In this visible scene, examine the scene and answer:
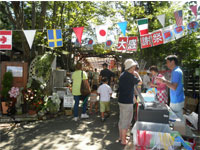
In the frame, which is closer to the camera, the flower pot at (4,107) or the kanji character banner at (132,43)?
the flower pot at (4,107)

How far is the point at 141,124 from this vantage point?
298cm

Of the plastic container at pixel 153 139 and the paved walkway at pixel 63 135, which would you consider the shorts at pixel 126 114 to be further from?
the plastic container at pixel 153 139

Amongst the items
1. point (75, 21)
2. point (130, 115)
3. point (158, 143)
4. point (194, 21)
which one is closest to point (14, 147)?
point (130, 115)

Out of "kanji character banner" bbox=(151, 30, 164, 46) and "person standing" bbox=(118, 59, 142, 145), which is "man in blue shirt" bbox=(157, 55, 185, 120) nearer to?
"person standing" bbox=(118, 59, 142, 145)

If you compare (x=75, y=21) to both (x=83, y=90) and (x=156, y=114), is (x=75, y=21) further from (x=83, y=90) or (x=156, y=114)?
(x=156, y=114)

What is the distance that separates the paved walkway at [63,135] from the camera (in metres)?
4.01

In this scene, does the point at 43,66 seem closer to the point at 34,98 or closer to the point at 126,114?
the point at 34,98

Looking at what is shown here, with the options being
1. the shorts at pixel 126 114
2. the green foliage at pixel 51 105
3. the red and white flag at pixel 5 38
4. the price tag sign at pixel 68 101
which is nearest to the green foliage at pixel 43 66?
the green foliage at pixel 51 105

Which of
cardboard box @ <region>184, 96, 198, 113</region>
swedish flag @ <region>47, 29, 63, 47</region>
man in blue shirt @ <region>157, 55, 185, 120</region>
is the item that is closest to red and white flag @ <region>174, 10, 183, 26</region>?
man in blue shirt @ <region>157, 55, 185, 120</region>

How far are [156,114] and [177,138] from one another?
510 mm

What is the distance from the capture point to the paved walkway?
4.01m

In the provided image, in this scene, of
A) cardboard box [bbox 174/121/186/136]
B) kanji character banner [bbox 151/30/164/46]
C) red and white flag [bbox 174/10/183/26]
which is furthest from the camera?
kanji character banner [bbox 151/30/164/46]

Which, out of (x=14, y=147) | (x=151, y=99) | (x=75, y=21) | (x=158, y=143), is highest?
(x=75, y=21)

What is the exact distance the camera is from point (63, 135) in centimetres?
472
